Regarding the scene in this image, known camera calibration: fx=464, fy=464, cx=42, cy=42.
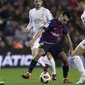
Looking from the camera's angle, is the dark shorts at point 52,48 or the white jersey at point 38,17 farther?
the white jersey at point 38,17

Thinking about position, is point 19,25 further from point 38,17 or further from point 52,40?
point 52,40

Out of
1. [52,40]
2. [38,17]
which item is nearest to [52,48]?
[52,40]

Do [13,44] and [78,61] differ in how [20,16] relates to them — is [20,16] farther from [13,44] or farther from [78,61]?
[78,61]

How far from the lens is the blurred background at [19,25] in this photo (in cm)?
2080

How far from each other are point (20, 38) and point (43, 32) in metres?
9.84

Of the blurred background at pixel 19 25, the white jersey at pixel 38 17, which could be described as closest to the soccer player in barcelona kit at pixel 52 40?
the white jersey at pixel 38 17

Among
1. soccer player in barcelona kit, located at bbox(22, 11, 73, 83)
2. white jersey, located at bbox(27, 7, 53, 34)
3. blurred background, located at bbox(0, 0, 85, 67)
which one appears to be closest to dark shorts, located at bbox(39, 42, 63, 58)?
soccer player in barcelona kit, located at bbox(22, 11, 73, 83)

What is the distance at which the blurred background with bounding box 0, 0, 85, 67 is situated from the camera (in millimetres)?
20797

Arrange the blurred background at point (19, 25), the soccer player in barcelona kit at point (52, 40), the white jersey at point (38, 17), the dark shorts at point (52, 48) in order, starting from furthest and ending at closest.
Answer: the blurred background at point (19, 25)
the white jersey at point (38, 17)
the dark shorts at point (52, 48)
the soccer player in barcelona kit at point (52, 40)

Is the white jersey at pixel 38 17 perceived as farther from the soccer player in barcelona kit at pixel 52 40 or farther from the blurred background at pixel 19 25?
the blurred background at pixel 19 25

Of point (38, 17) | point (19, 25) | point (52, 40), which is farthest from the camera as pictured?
point (19, 25)

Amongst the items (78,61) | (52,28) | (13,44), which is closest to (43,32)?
(52,28)

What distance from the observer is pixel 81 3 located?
452 inches

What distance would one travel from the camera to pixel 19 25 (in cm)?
2356
